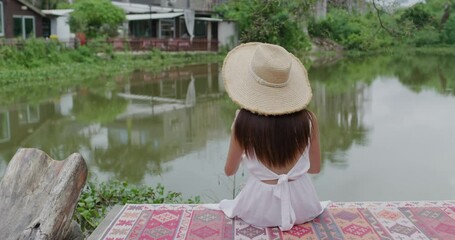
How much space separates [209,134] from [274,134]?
4971 millimetres

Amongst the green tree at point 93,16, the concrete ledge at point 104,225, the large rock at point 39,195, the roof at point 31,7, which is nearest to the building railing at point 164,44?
the green tree at point 93,16

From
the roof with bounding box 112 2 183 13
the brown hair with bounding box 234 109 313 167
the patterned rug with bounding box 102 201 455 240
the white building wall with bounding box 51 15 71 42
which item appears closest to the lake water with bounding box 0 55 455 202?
the patterned rug with bounding box 102 201 455 240

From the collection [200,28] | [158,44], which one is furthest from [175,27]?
[158,44]

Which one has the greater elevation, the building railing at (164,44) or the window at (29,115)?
the building railing at (164,44)

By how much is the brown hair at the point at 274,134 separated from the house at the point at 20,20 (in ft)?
49.2

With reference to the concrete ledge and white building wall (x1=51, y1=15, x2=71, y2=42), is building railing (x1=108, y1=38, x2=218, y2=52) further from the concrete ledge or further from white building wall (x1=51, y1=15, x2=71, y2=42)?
the concrete ledge

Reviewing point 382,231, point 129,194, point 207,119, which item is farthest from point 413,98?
point 382,231

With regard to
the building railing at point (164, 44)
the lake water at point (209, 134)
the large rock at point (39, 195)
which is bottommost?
the lake water at point (209, 134)

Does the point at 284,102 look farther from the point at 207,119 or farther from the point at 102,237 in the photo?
the point at 207,119

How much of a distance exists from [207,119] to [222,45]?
15.9m

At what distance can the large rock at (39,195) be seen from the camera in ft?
8.72

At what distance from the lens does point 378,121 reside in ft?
28.4

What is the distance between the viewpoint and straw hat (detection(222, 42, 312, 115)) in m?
2.50

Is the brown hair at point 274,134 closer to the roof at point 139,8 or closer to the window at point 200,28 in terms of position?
the roof at point 139,8
